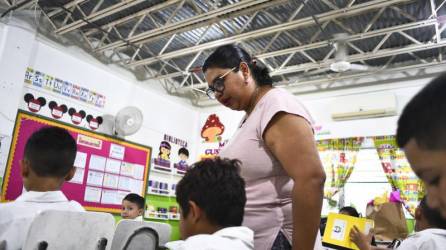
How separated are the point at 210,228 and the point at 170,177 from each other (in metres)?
6.31

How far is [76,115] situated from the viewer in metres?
5.78

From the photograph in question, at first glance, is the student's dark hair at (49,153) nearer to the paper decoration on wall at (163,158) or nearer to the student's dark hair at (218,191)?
the student's dark hair at (218,191)

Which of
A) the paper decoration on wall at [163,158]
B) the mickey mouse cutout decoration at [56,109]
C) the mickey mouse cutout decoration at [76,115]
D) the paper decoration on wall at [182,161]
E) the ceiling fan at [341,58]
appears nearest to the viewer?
the ceiling fan at [341,58]

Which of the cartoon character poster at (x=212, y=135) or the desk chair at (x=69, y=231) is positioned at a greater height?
the cartoon character poster at (x=212, y=135)

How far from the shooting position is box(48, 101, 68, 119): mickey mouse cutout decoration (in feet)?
18.0

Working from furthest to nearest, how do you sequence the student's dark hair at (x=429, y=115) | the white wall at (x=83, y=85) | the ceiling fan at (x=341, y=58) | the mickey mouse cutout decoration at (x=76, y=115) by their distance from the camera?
the mickey mouse cutout decoration at (x=76, y=115) < the ceiling fan at (x=341, y=58) < the white wall at (x=83, y=85) < the student's dark hair at (x=429, y=115)

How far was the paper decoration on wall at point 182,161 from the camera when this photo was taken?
760 centimetres

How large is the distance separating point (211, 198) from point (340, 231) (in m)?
1.82

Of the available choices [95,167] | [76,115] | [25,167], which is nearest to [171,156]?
[95,167]

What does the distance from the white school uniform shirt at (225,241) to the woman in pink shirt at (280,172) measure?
9 centimetres

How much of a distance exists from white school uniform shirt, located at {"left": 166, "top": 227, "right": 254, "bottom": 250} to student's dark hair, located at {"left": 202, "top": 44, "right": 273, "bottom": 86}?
59cm

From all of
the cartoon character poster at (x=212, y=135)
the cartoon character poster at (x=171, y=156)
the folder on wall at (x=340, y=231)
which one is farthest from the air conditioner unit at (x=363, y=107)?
the folder on wall at (x=340, y=231)

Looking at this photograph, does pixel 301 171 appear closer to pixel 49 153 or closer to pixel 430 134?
pixel 430 134

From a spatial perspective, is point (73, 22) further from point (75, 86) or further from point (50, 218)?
point (50, 218)
